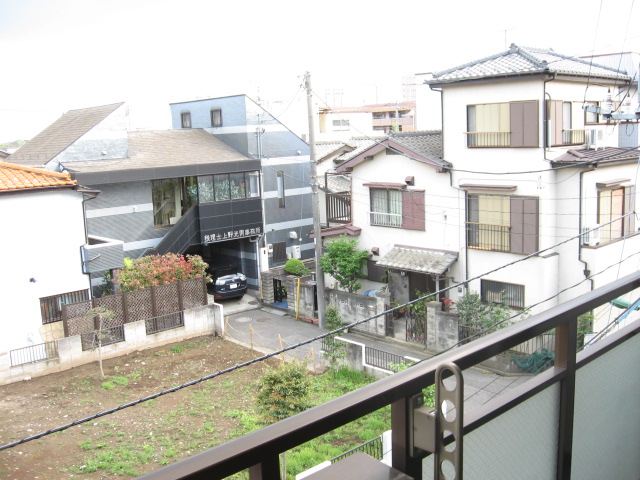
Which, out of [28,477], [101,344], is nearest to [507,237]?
[101,344]

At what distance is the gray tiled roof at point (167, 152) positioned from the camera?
16.0m

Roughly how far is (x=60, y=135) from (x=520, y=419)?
1760 cm

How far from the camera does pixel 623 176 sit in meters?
13.4

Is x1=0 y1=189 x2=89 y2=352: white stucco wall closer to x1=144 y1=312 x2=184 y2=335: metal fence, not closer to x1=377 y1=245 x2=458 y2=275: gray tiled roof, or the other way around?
x1=144 y1=312 x2=184 y2=335: metal fence

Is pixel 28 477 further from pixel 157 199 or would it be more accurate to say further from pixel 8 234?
pixel 157 199

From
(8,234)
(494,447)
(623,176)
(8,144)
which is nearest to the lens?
(494,447)

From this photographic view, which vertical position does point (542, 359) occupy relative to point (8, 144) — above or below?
below

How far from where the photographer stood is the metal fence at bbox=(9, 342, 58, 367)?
11742 mm

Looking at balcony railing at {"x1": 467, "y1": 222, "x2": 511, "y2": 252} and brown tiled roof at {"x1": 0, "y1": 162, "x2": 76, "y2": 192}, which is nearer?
brown tiled roof at {"x1": 0, "y1": 162, "x2": 76, "y2": 192}

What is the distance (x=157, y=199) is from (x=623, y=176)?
1176cm

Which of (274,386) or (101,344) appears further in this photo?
(101,344)

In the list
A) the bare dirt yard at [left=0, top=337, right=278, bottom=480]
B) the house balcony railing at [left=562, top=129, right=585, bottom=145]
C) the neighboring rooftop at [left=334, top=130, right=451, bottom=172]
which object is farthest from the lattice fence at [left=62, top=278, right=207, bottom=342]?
the house balcony railing at [left=562, top=129, right=585, bottom=145]

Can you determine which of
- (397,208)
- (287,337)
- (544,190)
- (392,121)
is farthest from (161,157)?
(392,121)

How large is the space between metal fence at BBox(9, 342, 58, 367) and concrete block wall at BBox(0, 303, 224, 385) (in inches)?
5.1
